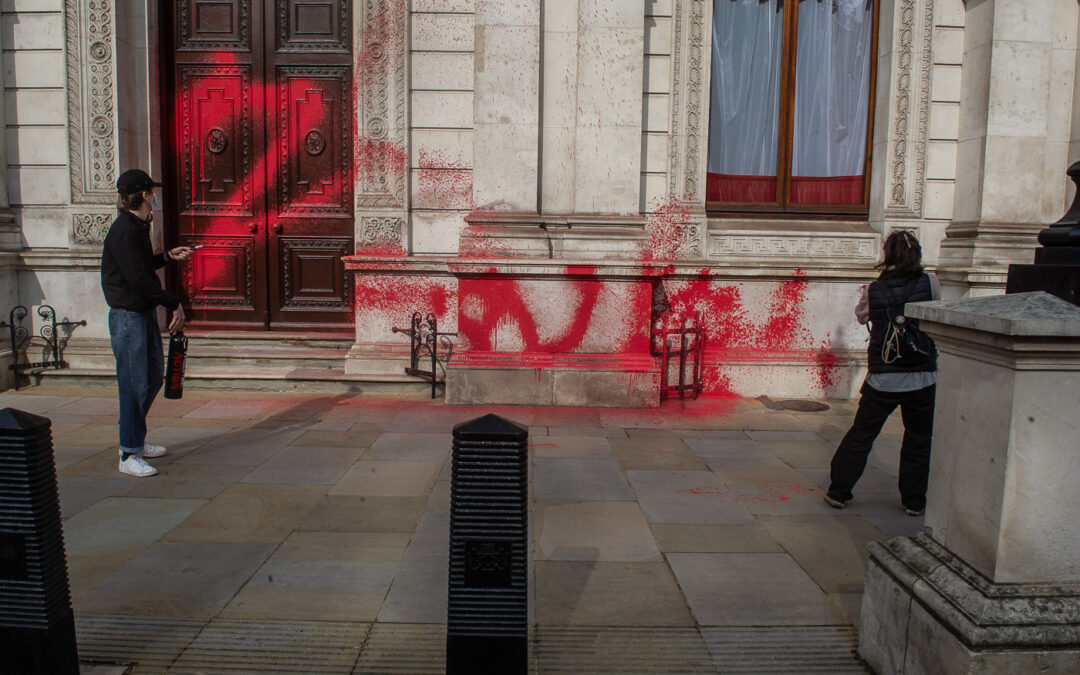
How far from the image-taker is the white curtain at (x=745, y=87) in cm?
918

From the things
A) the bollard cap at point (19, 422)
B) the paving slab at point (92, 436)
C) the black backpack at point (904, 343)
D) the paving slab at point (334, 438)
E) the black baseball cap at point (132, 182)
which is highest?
the black baseball cap at point (132, 182)

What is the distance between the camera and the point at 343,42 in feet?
30.4

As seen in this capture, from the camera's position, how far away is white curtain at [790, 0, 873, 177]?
30.5 ft

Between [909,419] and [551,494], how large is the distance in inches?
95.8

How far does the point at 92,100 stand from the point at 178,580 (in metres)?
7.05

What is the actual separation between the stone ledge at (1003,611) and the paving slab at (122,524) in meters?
4.06

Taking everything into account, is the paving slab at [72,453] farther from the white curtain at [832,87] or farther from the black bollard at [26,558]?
the white curtain at [832,87]

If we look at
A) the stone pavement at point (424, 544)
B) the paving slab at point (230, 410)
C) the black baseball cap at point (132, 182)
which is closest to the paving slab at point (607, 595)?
the stone pavement at point (424, 544)

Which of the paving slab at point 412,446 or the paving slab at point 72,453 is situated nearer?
the paving slab at point 72,453

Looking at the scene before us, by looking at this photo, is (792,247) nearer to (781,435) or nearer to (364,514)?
(781,435)

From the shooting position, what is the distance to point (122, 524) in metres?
4.87

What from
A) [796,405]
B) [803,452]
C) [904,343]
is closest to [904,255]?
[904,343]

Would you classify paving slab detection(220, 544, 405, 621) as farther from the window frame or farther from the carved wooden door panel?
the window frame

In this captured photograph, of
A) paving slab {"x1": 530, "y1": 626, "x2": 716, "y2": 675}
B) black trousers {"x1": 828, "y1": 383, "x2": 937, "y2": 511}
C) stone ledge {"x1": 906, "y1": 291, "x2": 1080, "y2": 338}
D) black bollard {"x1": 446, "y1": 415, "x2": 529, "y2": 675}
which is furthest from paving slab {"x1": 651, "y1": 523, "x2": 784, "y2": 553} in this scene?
stone ledge {"x1": 906, "y1": 291, "x2": 1080, "y2": 338}
